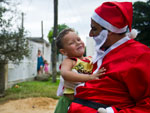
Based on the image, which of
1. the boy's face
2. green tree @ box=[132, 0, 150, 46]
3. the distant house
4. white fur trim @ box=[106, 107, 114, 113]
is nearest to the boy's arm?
the boy's face

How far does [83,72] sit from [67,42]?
41 cm

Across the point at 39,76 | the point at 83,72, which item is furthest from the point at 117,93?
the point at 39,76

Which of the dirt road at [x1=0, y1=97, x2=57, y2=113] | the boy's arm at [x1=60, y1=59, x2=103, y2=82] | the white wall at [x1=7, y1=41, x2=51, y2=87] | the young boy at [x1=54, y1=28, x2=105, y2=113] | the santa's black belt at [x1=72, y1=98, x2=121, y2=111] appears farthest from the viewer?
the white wall at [x1=7, y1=41, x2=51, y2=87]

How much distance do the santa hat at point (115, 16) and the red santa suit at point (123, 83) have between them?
0.47 feet

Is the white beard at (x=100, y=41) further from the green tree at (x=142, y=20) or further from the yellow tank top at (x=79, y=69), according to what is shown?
the green tree at (x=142, y=20)

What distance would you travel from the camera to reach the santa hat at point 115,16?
1555mm

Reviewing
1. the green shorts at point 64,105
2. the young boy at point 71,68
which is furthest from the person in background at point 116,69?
the green shorts at point 64,105

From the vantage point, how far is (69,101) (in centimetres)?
193

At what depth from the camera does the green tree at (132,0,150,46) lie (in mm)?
10777

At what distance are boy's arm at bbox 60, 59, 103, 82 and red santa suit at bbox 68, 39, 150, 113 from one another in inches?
1.6

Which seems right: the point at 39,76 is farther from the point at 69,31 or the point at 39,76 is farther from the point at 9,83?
the point at 69,31

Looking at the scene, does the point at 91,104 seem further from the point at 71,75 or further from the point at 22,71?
the point at 22,71

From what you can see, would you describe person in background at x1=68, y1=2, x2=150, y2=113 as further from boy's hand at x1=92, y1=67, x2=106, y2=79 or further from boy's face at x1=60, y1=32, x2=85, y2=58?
boy's face at x1=60, y1=32, x2=85, y2=58

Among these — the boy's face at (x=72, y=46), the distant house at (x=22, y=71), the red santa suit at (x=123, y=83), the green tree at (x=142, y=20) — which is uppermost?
the green tree at (x=142, y=20)
